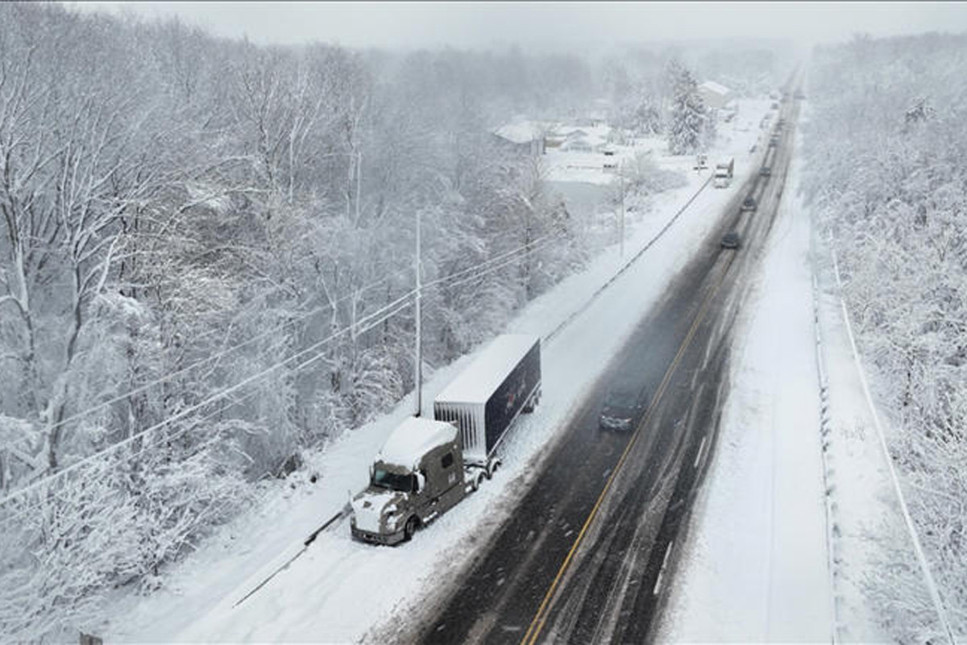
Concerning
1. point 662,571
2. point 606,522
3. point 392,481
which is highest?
point 392,481

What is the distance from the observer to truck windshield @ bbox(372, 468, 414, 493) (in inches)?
883

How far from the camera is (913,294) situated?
3594 cm

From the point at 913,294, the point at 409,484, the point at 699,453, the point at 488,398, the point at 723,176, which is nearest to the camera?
the point at 409,484

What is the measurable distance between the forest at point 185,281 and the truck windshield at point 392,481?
4.20 metres

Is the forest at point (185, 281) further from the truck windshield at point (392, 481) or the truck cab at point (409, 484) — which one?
the truck windshield at point (392, 481)

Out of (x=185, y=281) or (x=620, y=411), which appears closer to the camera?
(x=185, y=281)

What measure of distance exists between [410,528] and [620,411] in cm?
1140

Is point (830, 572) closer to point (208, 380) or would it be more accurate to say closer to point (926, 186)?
point (208, 380)

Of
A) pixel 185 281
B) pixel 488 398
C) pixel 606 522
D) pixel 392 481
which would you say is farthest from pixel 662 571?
pixel 185 281

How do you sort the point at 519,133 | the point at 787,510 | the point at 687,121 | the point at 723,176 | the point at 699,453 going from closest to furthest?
the point at 787,510 → the point at 699,453 → the point at 723,176 → the point at 519,133 → the point at 687,121

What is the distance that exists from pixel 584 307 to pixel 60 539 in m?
34.0

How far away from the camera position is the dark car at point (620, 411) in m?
30.0

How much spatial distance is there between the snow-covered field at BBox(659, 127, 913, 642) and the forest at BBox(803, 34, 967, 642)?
3.46ft

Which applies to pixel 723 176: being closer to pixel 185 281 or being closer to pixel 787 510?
pixel 787 510
